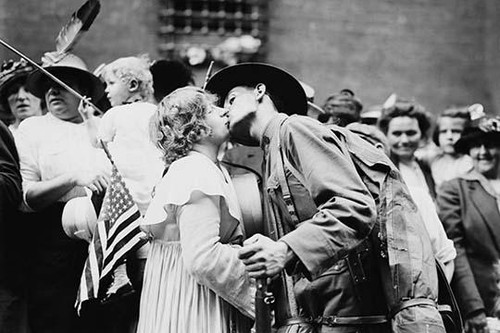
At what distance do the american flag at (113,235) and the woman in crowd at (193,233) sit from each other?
Result: 1.25 ft

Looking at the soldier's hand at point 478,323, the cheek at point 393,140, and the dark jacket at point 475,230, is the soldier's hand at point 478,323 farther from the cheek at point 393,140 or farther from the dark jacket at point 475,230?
the cheek at point 393,140

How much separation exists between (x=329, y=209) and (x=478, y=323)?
2929mm

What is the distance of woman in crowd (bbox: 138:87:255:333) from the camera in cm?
470

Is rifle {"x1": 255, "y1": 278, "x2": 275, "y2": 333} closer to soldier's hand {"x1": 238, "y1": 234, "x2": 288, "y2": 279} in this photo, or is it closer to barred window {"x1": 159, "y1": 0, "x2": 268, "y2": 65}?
soldier's hand {"x1": 238, "y1": 234, "x2": 288, "y2": 279}

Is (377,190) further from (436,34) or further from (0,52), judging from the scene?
(436,34)

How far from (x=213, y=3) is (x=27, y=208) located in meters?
7.27

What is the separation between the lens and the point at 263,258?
4.19 meters

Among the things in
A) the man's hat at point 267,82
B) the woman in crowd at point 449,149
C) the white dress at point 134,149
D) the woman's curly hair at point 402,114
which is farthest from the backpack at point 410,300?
the woman in crowd at point 449,149

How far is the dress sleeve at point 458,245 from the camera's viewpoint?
678 cm

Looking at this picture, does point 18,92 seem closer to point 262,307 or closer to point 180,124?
point 180,124

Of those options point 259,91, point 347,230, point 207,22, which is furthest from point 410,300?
point 207,22

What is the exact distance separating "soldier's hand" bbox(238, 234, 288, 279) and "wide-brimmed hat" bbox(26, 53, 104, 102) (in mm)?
2718

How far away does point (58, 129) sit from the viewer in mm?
6348

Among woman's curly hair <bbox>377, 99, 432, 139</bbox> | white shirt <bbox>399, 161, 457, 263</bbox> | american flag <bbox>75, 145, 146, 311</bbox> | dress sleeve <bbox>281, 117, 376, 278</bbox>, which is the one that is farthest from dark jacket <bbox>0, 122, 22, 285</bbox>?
woman's curly hair <bbox>377, 99, 432, 139</bbox>
